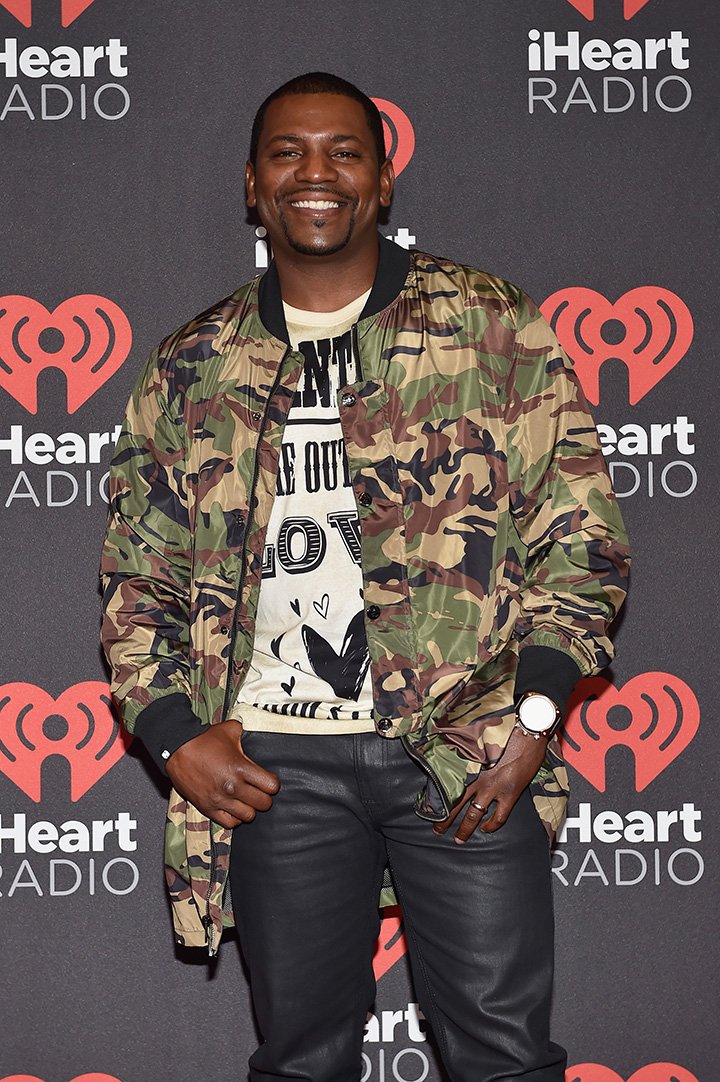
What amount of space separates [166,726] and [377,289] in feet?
2.55

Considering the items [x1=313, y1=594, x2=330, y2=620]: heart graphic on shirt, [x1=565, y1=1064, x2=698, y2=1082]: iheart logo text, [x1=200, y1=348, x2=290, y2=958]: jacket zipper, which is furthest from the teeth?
[x1=565, y1=1064, x2=698, y2=1082]: iheart logo text

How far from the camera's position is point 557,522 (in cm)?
184

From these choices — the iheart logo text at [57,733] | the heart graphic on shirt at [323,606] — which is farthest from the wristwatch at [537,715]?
the iheart logo text at [57,733]

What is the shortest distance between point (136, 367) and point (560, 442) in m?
1.11

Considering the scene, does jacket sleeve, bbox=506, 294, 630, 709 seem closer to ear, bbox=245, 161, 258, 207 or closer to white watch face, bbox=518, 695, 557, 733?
white watch face, bbox=518, 695, 557, 733

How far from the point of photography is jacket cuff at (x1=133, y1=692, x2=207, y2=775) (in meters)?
1.88

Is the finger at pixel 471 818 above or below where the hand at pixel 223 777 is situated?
below

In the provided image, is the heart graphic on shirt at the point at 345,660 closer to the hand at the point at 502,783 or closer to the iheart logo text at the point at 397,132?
the hand at the point at 502,783

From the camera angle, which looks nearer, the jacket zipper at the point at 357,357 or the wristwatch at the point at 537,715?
the wristwatch at the point at 537,715

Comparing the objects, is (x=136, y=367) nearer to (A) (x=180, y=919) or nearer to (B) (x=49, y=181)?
(B) (x=49, y=181)

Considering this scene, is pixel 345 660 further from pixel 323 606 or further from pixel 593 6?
pixel 593 6

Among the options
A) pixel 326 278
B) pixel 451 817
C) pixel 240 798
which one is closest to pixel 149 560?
pixel 240 798

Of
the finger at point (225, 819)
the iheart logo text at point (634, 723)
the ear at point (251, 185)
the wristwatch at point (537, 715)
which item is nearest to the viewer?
the wristwatch at point (537, 715)

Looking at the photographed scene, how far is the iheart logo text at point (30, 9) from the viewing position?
2.61 metres
